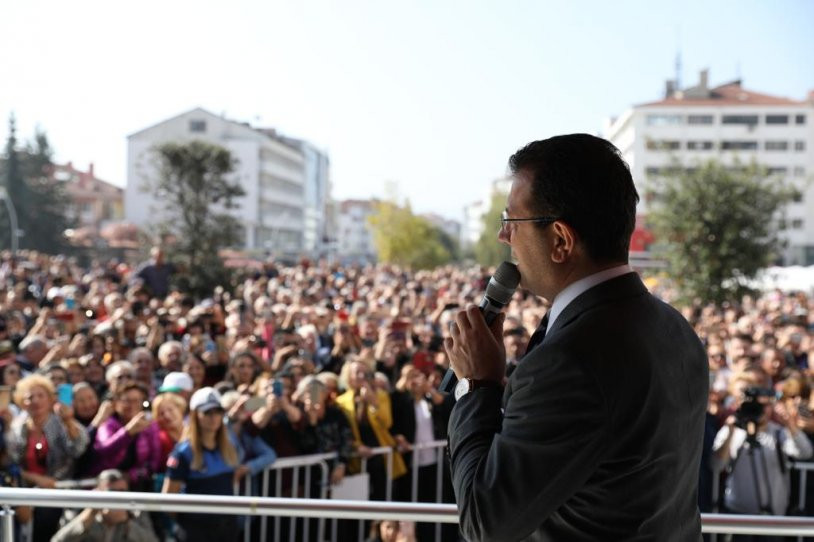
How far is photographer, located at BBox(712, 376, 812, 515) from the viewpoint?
699 centimetres

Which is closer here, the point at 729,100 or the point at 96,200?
the point at 729,100

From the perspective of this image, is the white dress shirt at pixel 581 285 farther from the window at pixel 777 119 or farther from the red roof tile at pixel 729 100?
the window at pixel 777 119

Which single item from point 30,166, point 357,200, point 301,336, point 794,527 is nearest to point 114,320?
point 301,336

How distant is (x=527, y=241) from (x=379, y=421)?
239 inches

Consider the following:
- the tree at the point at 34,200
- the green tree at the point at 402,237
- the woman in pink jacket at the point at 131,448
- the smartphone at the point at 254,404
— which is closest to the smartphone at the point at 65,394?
the woman in pink jacket at the point at 131,448

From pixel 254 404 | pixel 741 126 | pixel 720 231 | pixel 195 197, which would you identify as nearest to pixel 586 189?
pixel 254 404

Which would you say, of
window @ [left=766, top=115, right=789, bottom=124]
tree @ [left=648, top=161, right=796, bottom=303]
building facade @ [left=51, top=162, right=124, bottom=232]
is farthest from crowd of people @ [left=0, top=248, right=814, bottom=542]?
building facade @ [left=51, top=162, right=124, bottom=232]

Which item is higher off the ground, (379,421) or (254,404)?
(254,404)

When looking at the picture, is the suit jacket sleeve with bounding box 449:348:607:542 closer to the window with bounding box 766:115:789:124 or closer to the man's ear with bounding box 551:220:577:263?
the man's ear with bounding box 551:220:577:263

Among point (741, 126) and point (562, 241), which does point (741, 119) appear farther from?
point (562, 241)

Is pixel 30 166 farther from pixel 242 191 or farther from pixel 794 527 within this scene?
pixel 794 527

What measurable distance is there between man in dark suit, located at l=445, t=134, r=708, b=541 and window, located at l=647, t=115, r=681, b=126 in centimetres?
9163

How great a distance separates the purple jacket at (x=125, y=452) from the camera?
608 centimetres

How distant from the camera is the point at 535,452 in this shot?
1.62 m
